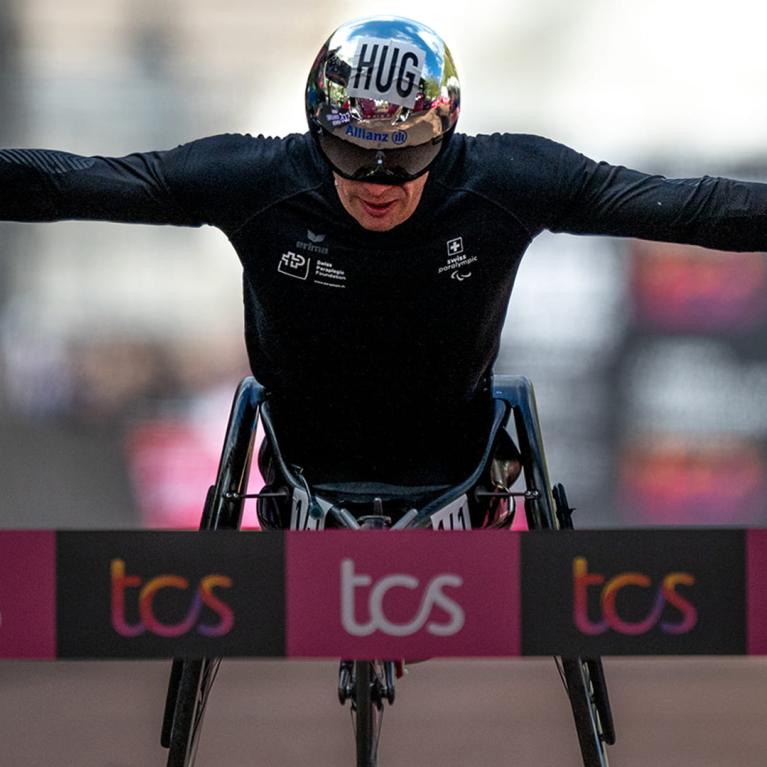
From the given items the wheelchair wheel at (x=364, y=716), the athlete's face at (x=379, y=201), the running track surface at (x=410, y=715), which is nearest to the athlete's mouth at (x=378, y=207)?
the athlete's face at (x=379, y=201)

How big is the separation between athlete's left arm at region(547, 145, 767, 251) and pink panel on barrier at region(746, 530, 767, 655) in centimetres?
83

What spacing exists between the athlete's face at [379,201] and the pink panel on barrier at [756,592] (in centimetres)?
108

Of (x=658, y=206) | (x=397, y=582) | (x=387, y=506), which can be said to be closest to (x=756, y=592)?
(x=397, y=582)

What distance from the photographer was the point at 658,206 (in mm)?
3057

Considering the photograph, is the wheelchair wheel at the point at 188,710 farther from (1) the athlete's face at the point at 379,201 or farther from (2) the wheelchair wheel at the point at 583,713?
(1) the athlete's face at the point at 379,201

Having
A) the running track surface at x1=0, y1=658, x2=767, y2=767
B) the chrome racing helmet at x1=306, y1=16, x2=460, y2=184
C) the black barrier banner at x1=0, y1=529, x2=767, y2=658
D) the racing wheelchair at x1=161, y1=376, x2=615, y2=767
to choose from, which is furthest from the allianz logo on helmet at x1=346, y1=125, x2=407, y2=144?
the running track surface at x1=0, y1=658, x2=767, y2=767

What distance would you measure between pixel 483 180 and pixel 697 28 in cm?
419

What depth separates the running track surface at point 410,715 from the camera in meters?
4.61

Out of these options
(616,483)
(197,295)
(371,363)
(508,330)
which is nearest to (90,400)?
(197,295)

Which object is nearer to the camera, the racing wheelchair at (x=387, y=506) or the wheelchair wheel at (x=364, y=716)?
the wheelchair wheel at (x=364, y=716)

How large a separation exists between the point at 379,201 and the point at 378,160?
120 millimetres

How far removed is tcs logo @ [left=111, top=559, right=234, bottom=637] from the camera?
7.65 ft

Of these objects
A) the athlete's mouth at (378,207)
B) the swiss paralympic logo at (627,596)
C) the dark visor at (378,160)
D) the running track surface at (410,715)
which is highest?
the dark visor at (378,160)

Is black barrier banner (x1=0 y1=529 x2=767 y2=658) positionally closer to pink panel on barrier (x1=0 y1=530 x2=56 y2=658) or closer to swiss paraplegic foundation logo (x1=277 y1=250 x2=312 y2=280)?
pink panel on barrier (x1=0 y1=530 x2=56 y2=658)
